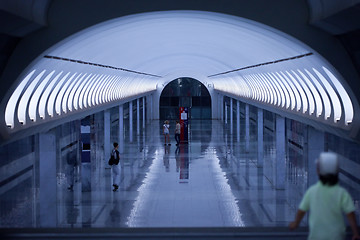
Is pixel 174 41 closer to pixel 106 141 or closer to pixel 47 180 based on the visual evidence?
pixel 106 141

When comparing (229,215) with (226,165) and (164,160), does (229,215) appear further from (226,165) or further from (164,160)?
(164,160)

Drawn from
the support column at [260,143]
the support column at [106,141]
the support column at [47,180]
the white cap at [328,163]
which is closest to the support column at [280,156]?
the support column at [260,143]

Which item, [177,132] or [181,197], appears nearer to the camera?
[181,197]

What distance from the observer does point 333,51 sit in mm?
11117

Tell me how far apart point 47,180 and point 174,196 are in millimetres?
4112

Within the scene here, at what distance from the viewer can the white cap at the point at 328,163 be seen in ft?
18.8

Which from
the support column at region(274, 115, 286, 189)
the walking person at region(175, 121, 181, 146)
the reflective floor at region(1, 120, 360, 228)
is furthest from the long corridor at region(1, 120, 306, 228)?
the walking person at region(175, 121, 181, 146)

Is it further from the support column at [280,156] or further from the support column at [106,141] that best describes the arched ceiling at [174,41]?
the support column at [106,141]

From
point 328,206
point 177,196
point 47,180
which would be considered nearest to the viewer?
point 328,206

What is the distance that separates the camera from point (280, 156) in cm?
2166

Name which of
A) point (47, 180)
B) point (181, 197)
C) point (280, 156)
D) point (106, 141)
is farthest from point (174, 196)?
point (106, 141)

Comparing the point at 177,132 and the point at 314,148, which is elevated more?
the point at 177,132

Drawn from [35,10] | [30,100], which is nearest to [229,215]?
[30,100]

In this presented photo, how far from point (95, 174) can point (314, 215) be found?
1900 centimetres
